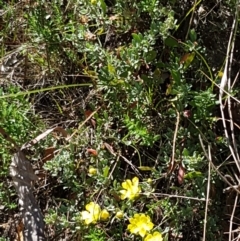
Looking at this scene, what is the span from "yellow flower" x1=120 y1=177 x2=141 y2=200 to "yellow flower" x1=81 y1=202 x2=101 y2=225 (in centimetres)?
11

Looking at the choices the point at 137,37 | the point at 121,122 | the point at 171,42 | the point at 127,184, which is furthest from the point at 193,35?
the point at 127,184

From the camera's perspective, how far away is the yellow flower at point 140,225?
2254 mm

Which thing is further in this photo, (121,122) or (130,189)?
(121,122)

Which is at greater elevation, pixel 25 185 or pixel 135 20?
pixel 135 20

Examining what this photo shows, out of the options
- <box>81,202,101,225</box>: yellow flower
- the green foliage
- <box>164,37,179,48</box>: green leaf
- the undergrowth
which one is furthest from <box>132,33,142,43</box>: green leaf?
<box>81,202,101,225</box>: yellow flower

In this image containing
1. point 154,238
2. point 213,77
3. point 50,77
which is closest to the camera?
point 154,238

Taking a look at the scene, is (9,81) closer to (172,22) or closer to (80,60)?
(80,60)

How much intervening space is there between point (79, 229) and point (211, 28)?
38.1 inches

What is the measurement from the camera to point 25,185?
2482 mm

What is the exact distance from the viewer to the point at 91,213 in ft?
7.64

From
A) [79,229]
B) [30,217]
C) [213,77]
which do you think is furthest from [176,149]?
[30,217]

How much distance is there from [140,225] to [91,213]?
0.20m

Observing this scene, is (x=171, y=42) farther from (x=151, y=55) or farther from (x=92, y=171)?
(x=92, y=171)

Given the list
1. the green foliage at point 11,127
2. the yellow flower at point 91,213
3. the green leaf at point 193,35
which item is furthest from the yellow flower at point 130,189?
the green leaf at point 193,35
